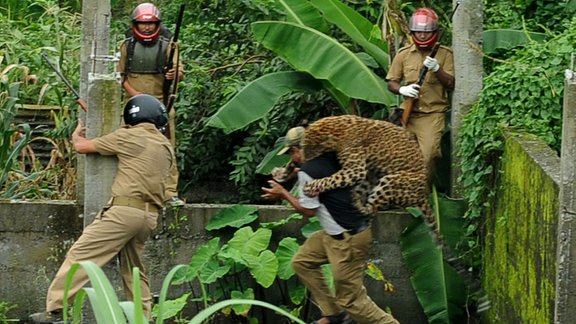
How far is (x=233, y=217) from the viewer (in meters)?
11.0

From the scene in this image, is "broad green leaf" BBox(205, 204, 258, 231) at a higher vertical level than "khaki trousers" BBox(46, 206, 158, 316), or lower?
lower

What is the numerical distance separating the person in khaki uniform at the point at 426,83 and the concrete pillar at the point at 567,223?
345cm

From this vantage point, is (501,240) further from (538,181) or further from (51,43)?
(51,43)

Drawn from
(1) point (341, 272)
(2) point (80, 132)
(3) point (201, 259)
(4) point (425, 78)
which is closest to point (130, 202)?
(2) point (80, 132)

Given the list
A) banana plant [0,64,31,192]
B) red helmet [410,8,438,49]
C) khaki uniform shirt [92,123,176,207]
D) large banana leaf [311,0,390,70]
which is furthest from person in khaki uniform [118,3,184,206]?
red helmet [410,8,438,49]

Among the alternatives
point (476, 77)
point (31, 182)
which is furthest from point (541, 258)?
point (31, 182)

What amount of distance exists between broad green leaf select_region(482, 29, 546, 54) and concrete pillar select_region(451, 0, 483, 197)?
58 centimetres

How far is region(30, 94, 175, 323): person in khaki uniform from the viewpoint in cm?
937

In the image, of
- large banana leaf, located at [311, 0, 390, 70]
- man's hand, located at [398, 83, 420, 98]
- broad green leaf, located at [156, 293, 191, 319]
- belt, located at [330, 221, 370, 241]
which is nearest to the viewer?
belt, located at [330, 221, 370, 241]

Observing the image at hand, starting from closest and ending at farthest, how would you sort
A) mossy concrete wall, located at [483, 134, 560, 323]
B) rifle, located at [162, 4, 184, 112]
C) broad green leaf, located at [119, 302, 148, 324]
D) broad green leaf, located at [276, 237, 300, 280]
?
broad green leaf, located at [119, 302, 148, 324]
mossy concrete wall, located at [483, 134, 560, 323]
broad green leaf, located at [276, 237, 300, 280]
rifle, located at [162, 4, 184, 112]

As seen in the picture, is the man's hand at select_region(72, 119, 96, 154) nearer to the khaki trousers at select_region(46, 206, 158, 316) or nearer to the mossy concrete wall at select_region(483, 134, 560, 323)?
the khaki trousers at select_region(46, 206, 158, 316)

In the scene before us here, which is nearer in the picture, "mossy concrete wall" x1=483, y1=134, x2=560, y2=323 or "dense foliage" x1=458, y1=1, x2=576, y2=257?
"mossy concrete wall" x1=483, y1=134, x2=560, y2=323

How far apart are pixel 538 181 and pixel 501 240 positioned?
1.35 m

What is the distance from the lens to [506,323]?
31.0ft
